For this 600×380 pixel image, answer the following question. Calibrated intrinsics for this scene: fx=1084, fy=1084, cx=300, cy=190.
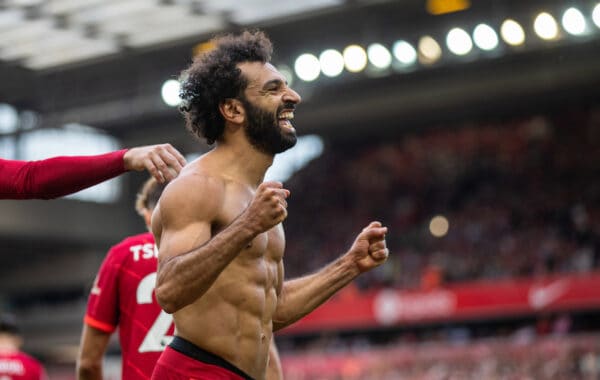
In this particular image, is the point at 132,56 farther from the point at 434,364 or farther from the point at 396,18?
the point at 434,364

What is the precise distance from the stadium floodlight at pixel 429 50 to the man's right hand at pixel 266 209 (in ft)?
58.7

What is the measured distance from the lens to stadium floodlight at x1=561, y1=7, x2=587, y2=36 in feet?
63.0

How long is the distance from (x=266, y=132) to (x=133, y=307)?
1521mm

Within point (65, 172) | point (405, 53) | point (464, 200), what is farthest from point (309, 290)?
point (464, 200)

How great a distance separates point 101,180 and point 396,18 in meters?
18.0

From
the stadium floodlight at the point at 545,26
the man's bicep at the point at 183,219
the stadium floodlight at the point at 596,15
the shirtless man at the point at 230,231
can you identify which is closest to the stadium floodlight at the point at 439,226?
the stadium floodlight at the point at 545,26

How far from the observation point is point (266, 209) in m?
3.61

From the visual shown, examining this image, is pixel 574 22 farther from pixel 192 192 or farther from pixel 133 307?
pixel 192 192

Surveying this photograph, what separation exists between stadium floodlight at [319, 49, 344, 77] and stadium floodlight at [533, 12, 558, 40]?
4106 mm

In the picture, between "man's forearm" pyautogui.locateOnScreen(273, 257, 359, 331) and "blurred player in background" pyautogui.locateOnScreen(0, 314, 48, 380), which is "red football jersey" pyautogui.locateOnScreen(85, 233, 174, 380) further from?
"blurred player in background" pyautogui.locateOnScreen(0, 314, 48, 380)

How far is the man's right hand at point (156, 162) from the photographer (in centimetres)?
379

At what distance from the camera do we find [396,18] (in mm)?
21297

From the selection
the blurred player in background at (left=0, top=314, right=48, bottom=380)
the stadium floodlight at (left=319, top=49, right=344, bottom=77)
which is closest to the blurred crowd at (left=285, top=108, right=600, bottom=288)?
the stadium floodlight at (left=319, top=49, right=344, bottom=77)

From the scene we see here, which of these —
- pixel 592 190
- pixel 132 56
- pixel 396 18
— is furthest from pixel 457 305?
pixel 132 56
